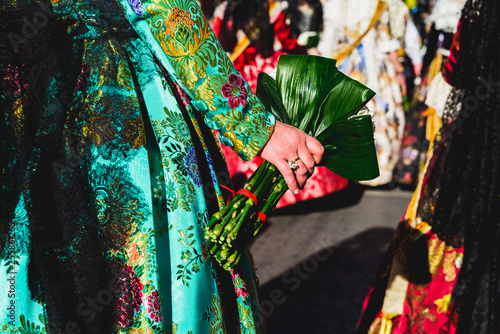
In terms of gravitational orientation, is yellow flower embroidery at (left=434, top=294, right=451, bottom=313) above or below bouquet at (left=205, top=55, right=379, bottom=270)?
below

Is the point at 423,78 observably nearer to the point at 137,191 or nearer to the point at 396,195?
the point at 396,195

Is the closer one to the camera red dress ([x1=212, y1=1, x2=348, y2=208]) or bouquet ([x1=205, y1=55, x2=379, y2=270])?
bouquet ([x1=205, y1=55, x2=379, y2=270])

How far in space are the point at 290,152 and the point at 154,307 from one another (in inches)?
18.1

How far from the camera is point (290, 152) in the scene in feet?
3.69

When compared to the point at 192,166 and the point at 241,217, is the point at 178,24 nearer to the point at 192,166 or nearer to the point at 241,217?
the point at 192,166

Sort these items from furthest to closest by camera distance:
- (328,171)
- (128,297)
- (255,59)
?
(328,171) → (255,59) → (128,297)

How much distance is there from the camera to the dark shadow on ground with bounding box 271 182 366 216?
424 centimetres

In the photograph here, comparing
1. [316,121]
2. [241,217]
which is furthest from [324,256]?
[241,217]

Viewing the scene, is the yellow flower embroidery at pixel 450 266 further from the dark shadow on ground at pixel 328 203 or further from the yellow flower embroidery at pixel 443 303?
the dark shadow on ground at pixel 328 203

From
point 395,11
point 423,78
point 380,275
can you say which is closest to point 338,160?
point 380,275

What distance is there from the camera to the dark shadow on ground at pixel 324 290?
8.02 ft

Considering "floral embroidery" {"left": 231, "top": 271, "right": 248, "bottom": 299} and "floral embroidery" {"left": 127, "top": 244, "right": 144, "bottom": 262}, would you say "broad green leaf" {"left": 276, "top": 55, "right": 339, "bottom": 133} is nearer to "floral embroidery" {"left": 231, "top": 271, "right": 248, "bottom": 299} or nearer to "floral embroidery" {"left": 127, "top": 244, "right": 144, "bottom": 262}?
"floral embroidery" {"left": 231, "top": 271, "right": 248, "bottom": 299}

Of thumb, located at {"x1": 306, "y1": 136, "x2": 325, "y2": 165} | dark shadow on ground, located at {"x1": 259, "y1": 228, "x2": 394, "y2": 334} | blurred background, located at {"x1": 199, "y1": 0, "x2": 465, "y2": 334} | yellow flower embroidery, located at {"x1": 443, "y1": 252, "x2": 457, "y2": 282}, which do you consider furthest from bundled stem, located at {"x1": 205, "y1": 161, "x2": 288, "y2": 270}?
dark shadow on ground, located at {"x1": 259, "y1": 228, "x2": 394, "y2": 334}

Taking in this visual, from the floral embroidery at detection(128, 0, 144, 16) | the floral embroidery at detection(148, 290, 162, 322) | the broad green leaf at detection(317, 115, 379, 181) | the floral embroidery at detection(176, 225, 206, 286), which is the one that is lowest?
the floral embroidery at detection(148, 290, 162, 322)
